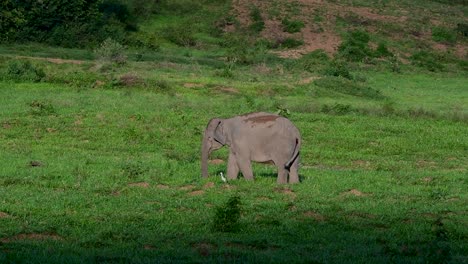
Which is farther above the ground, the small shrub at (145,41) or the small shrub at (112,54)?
the small shrub at (112,54)

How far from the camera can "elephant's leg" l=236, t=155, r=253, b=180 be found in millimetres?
16734

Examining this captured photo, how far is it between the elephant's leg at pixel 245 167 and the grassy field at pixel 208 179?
0.13m

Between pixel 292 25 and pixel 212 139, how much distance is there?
38.0m

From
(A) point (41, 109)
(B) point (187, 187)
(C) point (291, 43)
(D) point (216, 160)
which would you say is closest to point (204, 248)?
(B) point (187, 187)

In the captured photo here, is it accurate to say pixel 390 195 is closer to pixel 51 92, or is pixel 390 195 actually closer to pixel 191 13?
pixel 51 92

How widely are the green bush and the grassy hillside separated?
0.26 ft

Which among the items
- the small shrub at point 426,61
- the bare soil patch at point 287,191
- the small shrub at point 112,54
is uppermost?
the bare soil patch at point 287,191

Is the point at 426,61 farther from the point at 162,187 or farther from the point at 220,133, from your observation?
the point at 162,187

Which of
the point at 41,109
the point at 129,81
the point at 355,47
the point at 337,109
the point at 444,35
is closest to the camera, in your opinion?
the point at 41,109

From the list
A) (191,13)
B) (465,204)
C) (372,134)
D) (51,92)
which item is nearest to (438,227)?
(465,204)

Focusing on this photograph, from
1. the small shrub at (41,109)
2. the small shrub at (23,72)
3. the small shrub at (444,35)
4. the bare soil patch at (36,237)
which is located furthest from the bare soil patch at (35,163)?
the small shrub at (444,35)

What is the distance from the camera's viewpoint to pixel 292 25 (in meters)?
54.7

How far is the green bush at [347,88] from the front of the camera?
34.2 meters

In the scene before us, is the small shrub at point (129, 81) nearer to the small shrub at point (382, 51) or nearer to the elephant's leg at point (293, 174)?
the elephant's leg at point (293, 174)
